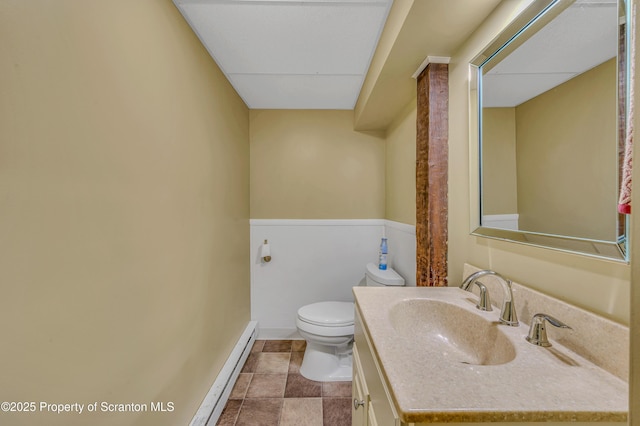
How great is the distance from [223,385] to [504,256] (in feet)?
5.36

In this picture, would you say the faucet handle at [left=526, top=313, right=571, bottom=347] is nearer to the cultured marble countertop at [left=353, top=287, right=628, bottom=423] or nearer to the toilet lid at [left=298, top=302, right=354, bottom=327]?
the cultured marble countertop at [left=353, top=287, right=628, bottom=423]

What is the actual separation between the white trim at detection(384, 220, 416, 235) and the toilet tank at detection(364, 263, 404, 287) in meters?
0.33

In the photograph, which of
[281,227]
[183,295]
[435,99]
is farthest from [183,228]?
[435,99]

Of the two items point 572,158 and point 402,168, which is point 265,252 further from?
point 572,158

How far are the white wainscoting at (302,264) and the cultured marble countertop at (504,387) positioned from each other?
64.0 inches

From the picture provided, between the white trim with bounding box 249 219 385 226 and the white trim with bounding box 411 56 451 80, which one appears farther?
the white trim with bounding box 249 219 385 226

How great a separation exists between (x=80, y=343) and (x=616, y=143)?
1408mm

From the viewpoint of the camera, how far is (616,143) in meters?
0.57

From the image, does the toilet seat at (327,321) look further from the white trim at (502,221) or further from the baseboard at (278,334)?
the white trim at (502,221)

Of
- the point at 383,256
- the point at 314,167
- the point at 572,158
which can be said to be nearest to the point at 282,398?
the point at 383,256

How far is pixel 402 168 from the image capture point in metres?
1.87

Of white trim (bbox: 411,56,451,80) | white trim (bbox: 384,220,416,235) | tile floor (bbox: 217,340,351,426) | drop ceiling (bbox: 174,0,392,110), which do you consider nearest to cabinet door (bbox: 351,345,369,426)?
tile floor (bbox: 217,340,351,426)

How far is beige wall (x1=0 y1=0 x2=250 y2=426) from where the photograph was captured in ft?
1.79

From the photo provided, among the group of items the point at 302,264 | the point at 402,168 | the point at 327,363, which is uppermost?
the point at 402,168
